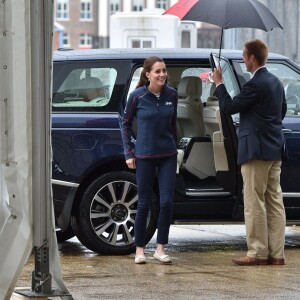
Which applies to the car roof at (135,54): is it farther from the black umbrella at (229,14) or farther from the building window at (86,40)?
the building window at (86,40)

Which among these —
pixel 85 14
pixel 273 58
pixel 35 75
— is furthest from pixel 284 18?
pixel 85 14

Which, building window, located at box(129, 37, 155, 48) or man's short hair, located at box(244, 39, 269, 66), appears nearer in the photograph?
man's short hair, located at box(244, 39, 269, 66)

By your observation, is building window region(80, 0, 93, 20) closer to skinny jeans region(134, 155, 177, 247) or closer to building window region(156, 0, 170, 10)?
building window region(156, 0, 170, 10)

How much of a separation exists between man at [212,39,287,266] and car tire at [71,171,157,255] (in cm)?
104

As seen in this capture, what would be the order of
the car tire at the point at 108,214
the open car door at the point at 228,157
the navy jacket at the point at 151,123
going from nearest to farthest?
1. the navy jacket at the point at 151,123
2. the open car door at the point at 228,157
3. the car tire at the point at 108,214

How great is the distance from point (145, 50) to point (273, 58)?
116cm

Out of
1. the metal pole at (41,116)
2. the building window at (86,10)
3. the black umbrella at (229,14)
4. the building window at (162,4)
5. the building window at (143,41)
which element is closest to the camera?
the metal pole at (41,116)

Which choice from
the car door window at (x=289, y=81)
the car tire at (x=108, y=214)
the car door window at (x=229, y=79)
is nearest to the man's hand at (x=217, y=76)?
the car door window at (x=229, y=79)

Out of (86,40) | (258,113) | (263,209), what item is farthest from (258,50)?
(86,40)

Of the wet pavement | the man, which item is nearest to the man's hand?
the man

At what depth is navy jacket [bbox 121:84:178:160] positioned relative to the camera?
10156 mm

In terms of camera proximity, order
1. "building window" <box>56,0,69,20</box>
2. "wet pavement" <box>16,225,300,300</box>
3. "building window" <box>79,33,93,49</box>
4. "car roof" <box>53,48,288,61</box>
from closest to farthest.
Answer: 1. "wet pavement" <box>16,225,300,300</box>
2. "car roof" <box>53,48,288,61</box>
3. "building window" <box>79,33,93,49</box>
4. "building window" <box>56,0,69,20</box>

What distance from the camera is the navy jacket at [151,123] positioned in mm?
10156

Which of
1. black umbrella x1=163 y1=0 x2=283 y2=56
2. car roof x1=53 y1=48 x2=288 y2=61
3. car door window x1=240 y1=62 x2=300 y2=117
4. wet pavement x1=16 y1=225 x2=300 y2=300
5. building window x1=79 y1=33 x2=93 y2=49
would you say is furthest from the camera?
building window x1=79 y1=33 x2=93 y2=49
